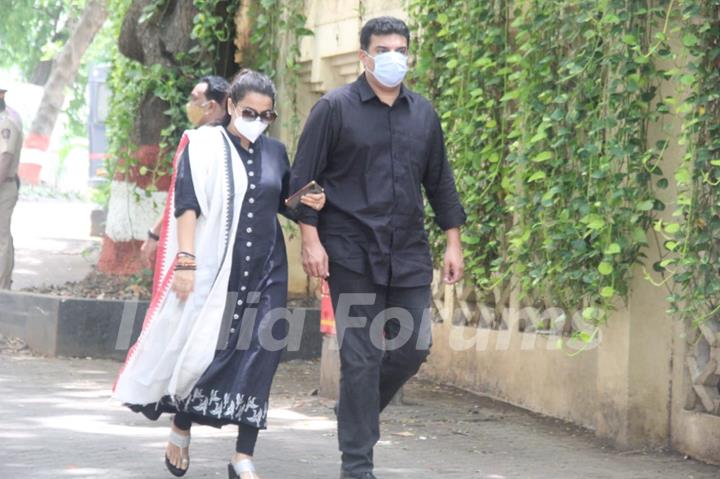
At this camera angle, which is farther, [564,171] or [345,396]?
[564,171]

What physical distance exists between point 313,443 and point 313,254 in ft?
5.37

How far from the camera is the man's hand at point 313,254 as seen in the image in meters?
6.27

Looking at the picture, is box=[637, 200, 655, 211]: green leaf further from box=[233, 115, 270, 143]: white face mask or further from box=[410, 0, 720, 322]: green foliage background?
box=[233, 115, 270, 143]: white face mask

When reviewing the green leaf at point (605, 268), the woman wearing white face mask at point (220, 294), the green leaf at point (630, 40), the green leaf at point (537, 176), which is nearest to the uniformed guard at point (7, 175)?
the green leaf at point (537, 176)

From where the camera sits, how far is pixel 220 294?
20.7 ft

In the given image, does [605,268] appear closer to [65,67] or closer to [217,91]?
[217,91]

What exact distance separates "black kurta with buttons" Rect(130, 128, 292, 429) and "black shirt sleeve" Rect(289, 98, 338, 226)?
0.12m

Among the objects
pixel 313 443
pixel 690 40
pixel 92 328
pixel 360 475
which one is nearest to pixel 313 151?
pixel 360 475

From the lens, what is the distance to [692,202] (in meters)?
6.70

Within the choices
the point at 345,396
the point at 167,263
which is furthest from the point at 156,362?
the point at 345,396

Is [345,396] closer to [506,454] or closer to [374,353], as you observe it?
[374,353]

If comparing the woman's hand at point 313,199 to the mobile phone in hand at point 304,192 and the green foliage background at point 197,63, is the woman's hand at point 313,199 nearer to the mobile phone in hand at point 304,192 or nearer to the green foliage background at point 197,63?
the mobile phone in hand at point 304,192

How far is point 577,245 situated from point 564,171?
1.58 ft

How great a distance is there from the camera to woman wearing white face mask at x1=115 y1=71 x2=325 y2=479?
247 inches
